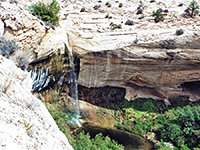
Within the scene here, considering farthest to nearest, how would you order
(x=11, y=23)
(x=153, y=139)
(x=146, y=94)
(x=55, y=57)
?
1. (x=146, y=94)
2. (x=153, y=139)
3. (x=55, y=57)
4. (x=11, y=23)

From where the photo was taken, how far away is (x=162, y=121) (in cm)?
1232

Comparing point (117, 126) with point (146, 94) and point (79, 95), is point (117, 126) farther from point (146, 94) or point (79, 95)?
point (146, 94)

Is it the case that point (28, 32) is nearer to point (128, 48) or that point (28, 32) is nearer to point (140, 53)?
point (128, 48)

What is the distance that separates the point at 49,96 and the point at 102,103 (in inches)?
165

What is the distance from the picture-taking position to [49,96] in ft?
35.7

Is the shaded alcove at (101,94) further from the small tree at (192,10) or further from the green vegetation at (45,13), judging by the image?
the small tree at (192,10)

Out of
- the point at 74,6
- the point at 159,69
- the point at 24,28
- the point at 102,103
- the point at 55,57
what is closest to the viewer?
the point at 24,28

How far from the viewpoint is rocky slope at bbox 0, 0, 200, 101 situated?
389 inches

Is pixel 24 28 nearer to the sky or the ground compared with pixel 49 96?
nearer to the sky

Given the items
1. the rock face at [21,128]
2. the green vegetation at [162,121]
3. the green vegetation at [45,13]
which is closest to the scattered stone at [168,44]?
the green vegetation at [162,121]

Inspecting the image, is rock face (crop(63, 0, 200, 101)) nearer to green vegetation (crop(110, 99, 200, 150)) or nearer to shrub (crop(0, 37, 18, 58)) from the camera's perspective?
green vegetation (crop(110, 99, 200, 150))

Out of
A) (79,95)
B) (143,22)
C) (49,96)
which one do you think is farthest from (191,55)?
(49,96)

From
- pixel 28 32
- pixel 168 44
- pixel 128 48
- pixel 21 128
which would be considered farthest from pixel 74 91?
pixel 21 128

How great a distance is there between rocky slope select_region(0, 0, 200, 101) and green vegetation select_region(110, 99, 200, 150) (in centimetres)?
103
